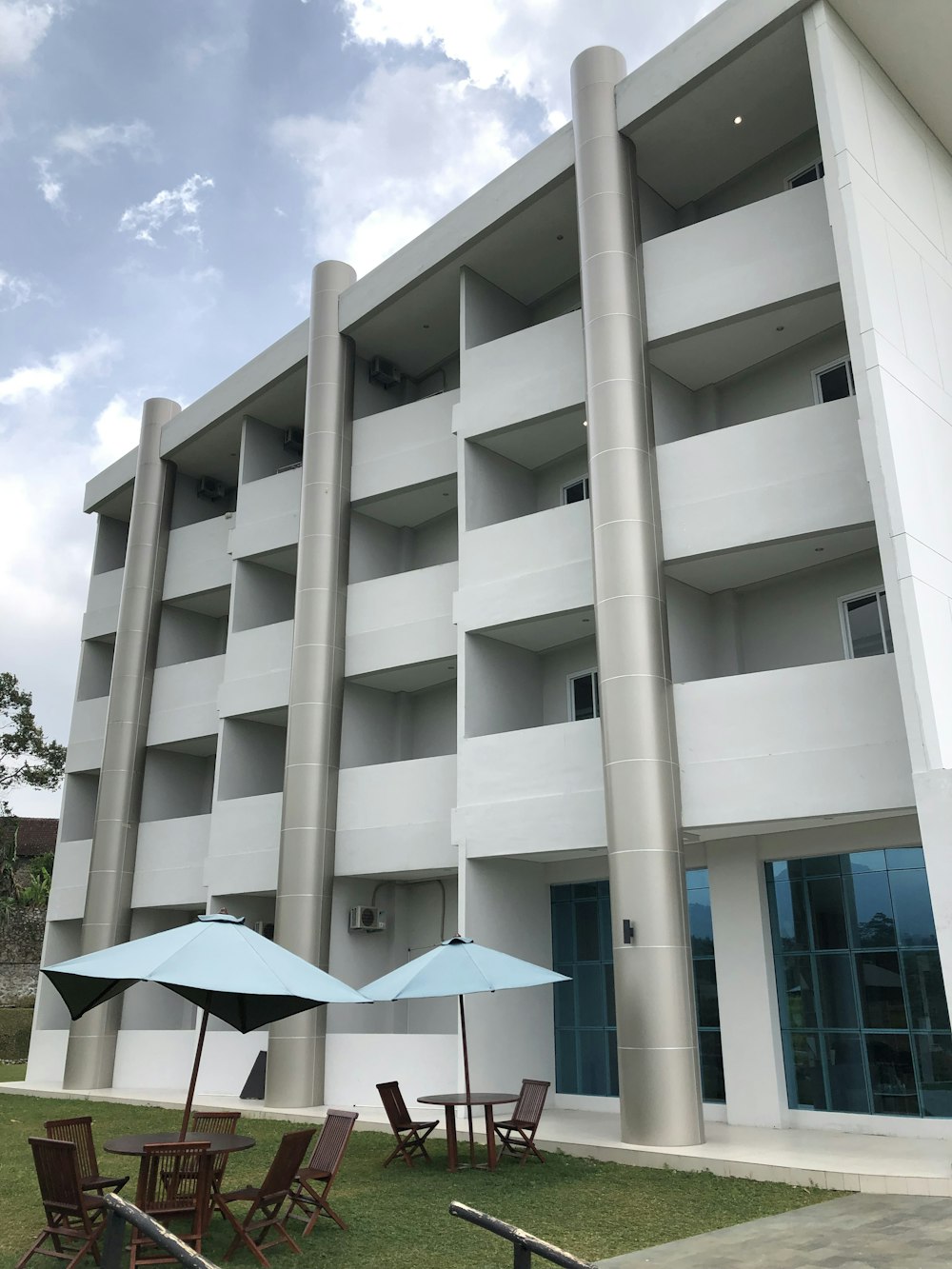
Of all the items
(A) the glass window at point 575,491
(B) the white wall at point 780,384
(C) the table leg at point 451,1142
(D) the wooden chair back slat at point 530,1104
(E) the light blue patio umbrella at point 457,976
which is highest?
(B) the white wall at point 780,384

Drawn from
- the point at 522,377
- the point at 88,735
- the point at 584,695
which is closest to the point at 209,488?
the point at 88,735

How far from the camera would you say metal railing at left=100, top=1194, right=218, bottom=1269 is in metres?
3.48

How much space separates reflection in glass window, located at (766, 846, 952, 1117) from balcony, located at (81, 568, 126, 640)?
19.9 meters

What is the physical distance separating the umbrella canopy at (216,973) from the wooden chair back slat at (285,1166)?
1.03 m

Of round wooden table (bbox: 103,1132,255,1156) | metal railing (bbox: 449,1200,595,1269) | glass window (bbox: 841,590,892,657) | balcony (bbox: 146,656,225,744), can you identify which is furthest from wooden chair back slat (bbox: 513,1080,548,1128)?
balcony (bbox: 146,656,225,744)

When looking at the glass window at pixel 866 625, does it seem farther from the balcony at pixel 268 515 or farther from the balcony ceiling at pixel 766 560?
the balcony at pixel 268 515

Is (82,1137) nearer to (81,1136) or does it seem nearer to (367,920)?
(81,1136)

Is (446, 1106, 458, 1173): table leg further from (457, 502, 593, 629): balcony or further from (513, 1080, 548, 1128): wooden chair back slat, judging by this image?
(457, 502, 593, 629): balcony

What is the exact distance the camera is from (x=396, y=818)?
60.6 ft

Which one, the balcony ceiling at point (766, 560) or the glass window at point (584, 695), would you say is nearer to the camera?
the balcony ceiling at point (766, 560)

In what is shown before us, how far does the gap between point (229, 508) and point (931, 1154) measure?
72.2 feet

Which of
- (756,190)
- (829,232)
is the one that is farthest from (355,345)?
(829,232)

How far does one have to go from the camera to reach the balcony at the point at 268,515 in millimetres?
22766

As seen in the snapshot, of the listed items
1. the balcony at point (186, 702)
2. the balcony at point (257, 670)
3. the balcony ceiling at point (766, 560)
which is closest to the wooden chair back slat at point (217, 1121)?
the balcony ceiling at point (766, 560)
